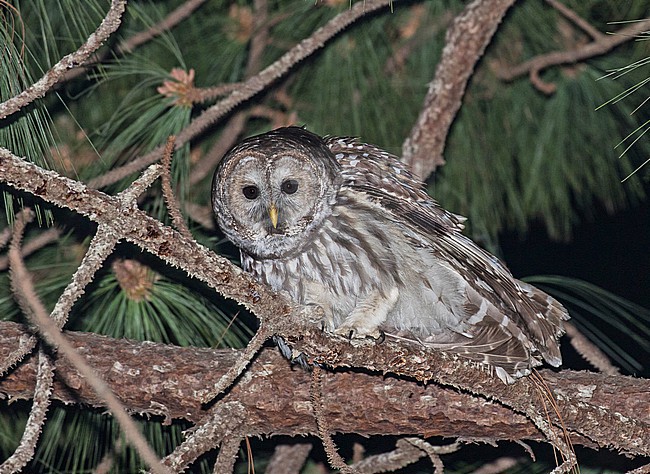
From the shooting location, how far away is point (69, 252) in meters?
3.23

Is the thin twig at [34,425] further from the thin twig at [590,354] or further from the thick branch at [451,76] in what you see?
the thick branch at [451,76]

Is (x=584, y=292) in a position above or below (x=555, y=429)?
above

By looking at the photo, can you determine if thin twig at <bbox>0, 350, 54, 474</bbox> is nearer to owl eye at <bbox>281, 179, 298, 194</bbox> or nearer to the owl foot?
the owl foot

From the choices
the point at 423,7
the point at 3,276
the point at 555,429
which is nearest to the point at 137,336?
the point at 3,276

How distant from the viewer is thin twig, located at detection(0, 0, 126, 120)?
170 centimetres

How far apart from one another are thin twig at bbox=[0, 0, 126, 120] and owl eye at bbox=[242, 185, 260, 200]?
0.89 meters

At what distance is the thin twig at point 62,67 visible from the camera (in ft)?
5.59

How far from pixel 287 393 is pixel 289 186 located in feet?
2.18

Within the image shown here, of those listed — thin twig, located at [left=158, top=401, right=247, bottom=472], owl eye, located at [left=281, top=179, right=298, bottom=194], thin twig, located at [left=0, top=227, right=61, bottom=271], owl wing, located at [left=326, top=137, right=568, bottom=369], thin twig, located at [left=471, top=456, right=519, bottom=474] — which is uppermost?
thin twig, located at [left=0, top=227, right=61, bottom=271]

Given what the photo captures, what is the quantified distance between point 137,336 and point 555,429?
1440 mm

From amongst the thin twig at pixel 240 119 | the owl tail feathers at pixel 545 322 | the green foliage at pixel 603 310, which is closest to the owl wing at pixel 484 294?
the owl tail feathers at pixel 545 322

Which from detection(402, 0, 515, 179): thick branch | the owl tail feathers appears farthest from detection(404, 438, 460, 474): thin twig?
detection(402, 0, 515, 179): thick branch

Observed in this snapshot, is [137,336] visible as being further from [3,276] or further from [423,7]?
[423,7]

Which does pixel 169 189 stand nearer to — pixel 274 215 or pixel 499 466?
pixel 274 215
